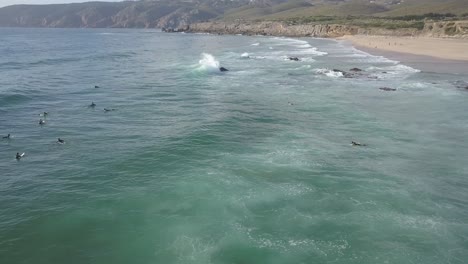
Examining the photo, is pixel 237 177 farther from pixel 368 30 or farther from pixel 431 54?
pixel 368 30

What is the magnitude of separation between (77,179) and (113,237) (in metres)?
7.24

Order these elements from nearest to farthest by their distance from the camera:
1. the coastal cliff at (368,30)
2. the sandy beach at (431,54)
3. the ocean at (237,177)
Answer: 1. the ocean at (237,177)
2. the sandy beach at (431,54)
3. the coastal cliff at (368,30)

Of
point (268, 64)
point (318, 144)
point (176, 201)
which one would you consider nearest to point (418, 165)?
point (318, 144)

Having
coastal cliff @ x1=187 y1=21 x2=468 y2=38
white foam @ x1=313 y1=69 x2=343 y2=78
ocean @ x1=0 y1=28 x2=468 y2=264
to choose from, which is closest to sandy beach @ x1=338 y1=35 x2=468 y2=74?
coastal cliff @ x1=187 y1=21 x2=468 y2=38

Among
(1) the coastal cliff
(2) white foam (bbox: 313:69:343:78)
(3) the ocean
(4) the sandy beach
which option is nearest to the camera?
(3) the ocean

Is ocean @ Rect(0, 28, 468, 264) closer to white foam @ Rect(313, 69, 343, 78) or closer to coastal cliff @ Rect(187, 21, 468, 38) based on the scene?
white foam @ Rect(313, 69, 343, 78)

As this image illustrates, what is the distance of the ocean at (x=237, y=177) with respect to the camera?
56.9 feet

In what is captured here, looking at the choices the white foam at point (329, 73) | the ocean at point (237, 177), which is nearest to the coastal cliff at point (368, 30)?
the white foam at point (329, 73)

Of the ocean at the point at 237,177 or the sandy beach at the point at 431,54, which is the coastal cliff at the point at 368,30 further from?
the ocean at the point at 237,177

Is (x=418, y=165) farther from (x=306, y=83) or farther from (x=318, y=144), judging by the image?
(x=306, y=83)

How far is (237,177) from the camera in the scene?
23.7m

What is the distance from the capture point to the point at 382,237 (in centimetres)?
1780

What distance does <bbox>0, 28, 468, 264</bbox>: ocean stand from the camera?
56.9 ft

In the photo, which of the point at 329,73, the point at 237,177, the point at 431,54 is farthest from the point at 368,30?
the point at 237,177
